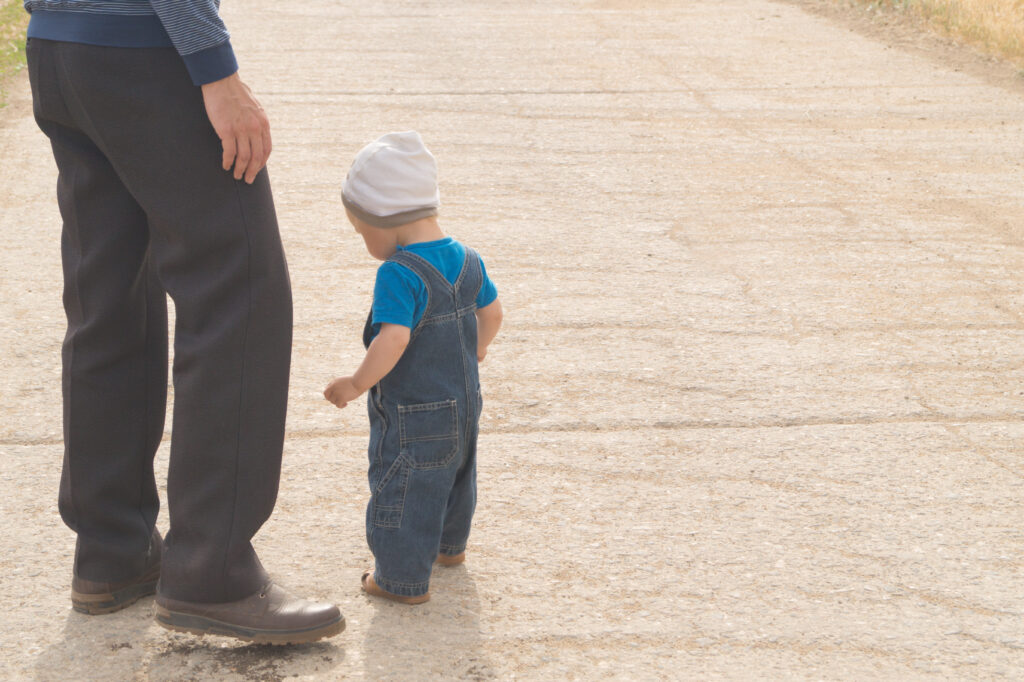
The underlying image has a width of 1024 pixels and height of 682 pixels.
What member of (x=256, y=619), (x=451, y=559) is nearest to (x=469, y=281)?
(x=451, y=559)

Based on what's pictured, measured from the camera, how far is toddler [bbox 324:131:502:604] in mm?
2742

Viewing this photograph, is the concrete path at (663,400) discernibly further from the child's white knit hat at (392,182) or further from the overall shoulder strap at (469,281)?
the child's white knit hat at (392,182)

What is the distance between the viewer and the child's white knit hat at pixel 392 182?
2742 mm

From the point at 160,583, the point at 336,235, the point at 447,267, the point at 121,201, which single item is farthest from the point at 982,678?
the point at 336,235

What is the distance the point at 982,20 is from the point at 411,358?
9.97 m

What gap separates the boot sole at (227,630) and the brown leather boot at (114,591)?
210 mm

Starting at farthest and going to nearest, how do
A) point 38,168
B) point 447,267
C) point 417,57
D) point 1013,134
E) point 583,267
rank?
1. point 417,57
2. point 1013,134
3. point 38,168
4. point 583,267
5. point 447,267

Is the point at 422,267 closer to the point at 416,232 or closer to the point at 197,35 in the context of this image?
the point at 416,232

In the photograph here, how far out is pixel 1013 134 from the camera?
8.14 meters

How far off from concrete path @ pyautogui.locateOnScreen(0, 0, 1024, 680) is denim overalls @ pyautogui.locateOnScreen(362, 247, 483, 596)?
0.57 feet

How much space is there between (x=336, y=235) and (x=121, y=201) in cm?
337

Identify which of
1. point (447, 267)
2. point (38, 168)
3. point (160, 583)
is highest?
point (447, 267)

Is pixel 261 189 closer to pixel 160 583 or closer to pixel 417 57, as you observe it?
pixel 160 583

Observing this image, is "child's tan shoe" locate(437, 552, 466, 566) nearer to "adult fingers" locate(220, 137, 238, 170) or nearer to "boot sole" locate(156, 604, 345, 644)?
"boot sole" locate(156, 604, 345, 644)
